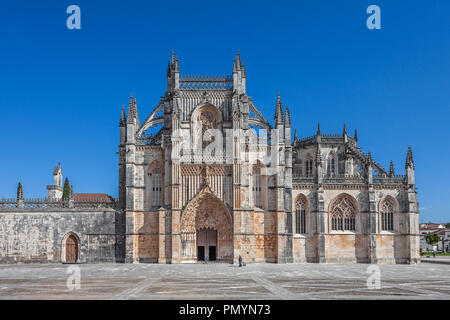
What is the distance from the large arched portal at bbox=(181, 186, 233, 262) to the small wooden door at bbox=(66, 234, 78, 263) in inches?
417

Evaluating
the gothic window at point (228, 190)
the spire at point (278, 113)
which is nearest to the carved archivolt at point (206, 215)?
the gothic window at point (228, 190)

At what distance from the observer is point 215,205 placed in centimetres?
4906

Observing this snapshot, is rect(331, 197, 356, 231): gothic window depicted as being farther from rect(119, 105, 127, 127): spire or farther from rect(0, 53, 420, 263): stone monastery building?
rect(119, 105, 127, 127): spire

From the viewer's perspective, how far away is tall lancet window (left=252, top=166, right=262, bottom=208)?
5044cm

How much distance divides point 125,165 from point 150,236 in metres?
7.46

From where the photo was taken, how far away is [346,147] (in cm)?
5972

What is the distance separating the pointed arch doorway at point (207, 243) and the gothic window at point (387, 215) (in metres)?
17.9

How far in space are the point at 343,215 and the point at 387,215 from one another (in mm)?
4779

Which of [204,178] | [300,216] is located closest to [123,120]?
[204,178]

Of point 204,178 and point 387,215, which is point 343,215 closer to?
point 387,215
